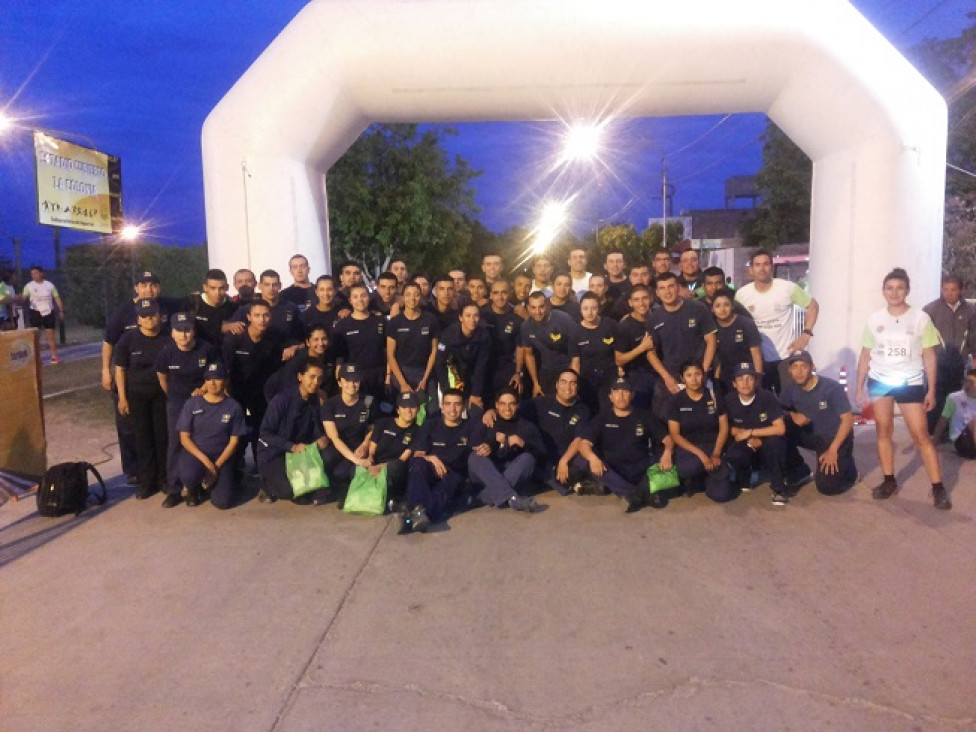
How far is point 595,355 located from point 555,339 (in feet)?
1.17

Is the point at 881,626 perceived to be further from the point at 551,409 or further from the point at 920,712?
the point at 551,409

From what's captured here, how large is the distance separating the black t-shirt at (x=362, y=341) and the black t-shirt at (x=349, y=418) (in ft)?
1.97

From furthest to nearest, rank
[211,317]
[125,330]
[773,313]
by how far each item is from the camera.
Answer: [773,313] < [211,317] < [125,330]

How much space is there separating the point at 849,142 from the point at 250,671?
736cm

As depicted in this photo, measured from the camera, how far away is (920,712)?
296 cm

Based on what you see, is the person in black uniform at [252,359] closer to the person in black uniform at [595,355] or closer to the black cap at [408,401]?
the black cap at [408,401]

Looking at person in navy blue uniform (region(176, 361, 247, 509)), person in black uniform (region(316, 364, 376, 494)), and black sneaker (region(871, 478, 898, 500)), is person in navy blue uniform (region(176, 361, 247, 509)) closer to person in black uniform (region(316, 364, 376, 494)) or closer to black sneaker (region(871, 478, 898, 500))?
person in black uniform (region(316, 364, 376, 494))

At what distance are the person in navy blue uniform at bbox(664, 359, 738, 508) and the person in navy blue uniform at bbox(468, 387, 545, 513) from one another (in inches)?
39.1

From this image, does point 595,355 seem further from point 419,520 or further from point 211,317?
point 211,317

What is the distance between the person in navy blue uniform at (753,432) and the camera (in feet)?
18.5

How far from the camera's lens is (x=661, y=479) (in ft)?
18.4

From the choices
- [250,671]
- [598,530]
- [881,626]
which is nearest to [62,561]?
[250,671]

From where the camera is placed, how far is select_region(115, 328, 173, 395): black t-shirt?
19.6 feet

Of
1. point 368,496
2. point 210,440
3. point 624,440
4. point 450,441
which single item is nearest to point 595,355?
point 624,440
